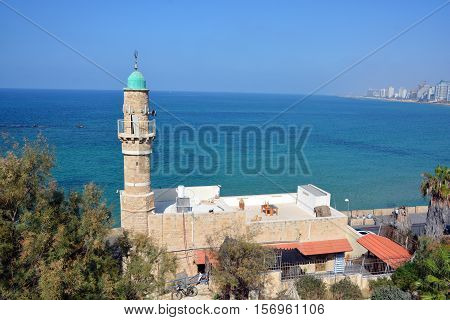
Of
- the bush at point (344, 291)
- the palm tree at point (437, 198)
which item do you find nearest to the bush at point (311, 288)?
the bush at point (344, 291)

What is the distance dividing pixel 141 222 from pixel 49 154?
6.70 metres

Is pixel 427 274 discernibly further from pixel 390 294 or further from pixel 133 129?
pixel 133 129

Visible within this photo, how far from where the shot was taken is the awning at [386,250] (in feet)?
55.7

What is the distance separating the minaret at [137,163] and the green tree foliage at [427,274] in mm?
10851

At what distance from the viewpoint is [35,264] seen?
31.3 ft

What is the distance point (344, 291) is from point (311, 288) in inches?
52.1

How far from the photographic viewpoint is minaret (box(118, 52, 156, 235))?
16312 millimetres

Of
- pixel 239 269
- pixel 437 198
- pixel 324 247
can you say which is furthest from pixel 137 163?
pixel 437 198

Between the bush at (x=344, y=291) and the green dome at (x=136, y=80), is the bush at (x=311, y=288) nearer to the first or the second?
the bush at (x=344, y=291)

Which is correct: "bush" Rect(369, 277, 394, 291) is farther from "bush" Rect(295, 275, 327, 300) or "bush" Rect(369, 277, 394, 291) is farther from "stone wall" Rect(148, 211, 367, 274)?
"stone wall" Rect(148, 211, 367, 274)

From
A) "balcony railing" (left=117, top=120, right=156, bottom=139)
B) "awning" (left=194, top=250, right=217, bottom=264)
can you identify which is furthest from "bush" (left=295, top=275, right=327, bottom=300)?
"balcony railing" (left=117, top=120, right=156, bottom=139)

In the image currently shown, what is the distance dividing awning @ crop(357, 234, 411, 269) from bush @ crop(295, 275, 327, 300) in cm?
410
